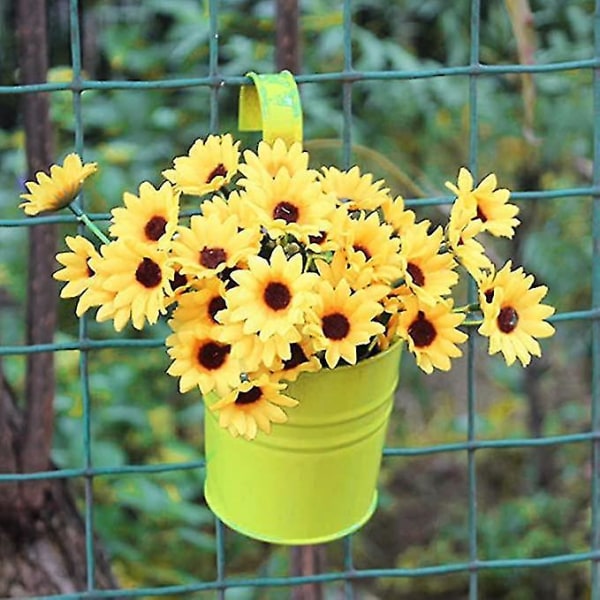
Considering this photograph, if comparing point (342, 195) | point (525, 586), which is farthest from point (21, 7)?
point (525, 586)

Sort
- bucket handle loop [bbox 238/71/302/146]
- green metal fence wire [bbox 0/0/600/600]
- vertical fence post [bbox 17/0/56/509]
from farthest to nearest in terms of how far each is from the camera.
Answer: vertical fence post [bbox 17/0/56/509]
green metal fence wire [bbox 0/0/600/600]
bucket handle loop [bbox 238/71/302/146]

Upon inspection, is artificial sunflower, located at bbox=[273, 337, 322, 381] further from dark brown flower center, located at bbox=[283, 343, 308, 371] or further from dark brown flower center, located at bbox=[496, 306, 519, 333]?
dark brown flower center, located at bbox=[496, 306, 519, 333]

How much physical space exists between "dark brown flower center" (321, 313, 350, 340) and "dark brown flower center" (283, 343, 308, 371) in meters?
0.04

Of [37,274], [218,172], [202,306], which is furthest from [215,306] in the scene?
[37,274]

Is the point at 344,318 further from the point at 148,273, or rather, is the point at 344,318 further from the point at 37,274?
the point at 37,274

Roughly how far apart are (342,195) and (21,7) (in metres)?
0.39

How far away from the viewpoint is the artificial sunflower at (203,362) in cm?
104

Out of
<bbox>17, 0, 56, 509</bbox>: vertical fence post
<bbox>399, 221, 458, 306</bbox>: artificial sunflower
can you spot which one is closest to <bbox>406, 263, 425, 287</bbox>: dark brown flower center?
<bbox>399, 221, 458, 306</bbox>: artificial sunflower

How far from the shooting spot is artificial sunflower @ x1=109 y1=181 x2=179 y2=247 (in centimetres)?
104

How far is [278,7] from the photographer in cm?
132

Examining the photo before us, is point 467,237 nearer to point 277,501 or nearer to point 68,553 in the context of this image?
point 277,501

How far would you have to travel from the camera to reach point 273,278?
101 cm

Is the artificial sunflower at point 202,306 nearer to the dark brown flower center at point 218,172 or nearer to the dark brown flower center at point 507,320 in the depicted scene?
the dark brown flower center at point 218,172

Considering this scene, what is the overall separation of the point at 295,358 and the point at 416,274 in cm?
11
